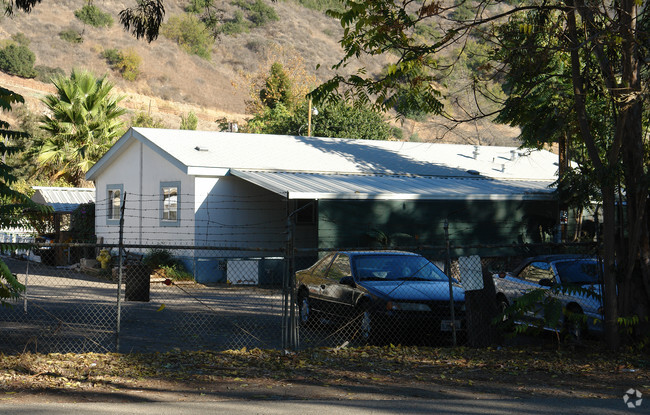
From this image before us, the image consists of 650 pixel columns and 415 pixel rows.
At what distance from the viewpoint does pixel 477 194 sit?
21.5 metres

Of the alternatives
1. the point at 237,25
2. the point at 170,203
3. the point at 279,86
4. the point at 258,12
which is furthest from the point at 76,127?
the point at 258,12

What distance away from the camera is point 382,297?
10578mm

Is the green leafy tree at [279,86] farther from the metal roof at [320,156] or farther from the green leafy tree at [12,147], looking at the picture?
the green leafy tree at [12,147]

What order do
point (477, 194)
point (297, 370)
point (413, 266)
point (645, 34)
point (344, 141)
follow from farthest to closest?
point (344, 141)
point (477, 194)
point (413, 266)
point (645, 34)
point (297, 370)

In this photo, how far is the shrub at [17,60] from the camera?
7944 centimetres

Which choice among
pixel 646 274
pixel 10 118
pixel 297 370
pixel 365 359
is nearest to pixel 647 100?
pixel 646 274

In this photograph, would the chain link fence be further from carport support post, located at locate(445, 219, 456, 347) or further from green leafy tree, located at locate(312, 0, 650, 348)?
green leafy tree, located at locate(312, 0, 650, 348)

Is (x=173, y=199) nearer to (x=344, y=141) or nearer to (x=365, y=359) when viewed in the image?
(x=344, y=141)

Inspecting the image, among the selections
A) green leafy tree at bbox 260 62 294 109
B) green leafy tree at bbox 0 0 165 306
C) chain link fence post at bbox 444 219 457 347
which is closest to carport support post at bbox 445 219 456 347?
chain link fence post at bbox 444 219 457 347

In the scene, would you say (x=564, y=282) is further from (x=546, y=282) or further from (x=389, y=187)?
(x=389, y=187)

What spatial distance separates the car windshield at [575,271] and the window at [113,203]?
16.8m

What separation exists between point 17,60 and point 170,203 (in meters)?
66.4

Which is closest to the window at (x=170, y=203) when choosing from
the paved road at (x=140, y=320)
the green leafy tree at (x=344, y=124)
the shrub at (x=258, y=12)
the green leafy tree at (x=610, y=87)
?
the paved road at (x=140, y=320)

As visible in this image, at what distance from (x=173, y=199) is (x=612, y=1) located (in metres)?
14.6
